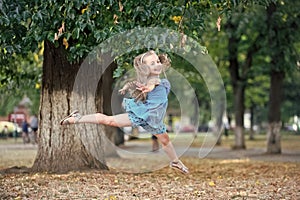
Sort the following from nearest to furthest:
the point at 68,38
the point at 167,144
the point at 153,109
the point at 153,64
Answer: the point at 153,64 < the point at 153,109 < the point at 167,144 < the point at 68,38

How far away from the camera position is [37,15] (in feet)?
30.9

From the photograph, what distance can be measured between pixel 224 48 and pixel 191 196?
20793 millimetres

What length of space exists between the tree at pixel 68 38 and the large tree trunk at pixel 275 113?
1164cm

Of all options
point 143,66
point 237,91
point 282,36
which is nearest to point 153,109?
point 143,66

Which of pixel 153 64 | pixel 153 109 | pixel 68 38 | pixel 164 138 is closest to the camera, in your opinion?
pixel 153 64

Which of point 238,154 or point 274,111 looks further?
point 238,154

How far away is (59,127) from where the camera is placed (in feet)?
37.8

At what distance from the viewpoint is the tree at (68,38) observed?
941 centimetres

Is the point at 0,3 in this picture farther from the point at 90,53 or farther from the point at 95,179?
the point at 95,179

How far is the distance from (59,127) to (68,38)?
2591 mm

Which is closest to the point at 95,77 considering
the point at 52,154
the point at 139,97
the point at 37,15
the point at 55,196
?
the point at 52,154

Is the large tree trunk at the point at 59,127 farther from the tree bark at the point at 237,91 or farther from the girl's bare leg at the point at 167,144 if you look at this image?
the tree bark at the point at 237,91

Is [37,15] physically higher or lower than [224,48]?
lower

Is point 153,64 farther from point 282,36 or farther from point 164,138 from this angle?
point 282,36
